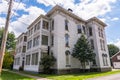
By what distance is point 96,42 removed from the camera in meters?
24.7

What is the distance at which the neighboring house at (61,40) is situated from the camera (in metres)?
19.6

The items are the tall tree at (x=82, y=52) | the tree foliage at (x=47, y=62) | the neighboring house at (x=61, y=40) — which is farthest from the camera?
the tall tree at (x=82, y=52)

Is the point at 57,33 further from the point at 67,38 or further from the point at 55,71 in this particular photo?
the point at 55,71

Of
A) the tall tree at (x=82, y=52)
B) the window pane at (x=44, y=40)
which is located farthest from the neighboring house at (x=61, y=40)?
the tall tree at (x=82, y=52)

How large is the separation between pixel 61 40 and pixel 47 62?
4.76 m

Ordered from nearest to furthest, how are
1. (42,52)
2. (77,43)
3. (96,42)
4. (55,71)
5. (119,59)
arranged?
(55,71), (42,52), (77,43), (96,42), (119,59)

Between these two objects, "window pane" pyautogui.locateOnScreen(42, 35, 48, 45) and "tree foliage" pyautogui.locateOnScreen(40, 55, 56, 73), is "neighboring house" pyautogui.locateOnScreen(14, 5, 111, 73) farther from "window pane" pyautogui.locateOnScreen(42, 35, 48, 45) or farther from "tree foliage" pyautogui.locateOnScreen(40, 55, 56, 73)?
"tree foliage" pyautogui.locateOnScreen(40, 55, 56, 73)

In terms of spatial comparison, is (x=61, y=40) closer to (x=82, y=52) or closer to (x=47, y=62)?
(x=82, y=52)

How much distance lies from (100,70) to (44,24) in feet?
48.3

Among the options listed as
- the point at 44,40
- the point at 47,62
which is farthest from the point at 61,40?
the point at 47,62

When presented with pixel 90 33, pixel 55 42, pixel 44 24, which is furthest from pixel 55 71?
pixel 90 33

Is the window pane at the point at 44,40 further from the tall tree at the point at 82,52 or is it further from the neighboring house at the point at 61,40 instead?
the tall tree at the point at 82,52

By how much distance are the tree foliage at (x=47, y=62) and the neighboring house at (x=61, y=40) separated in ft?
2.44

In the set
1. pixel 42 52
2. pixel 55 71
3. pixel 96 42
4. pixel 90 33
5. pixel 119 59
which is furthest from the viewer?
pixel 119 59
